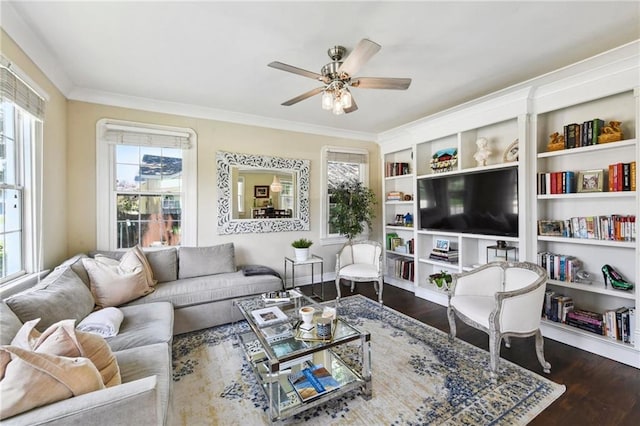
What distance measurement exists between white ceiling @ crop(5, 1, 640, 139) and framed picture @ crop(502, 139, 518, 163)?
645 mm

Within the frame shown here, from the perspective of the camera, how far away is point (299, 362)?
1.98 meters

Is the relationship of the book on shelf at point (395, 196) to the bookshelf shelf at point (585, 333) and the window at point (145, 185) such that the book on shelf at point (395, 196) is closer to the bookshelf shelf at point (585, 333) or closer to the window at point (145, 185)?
the bookshelf shelf at point (585, 333)

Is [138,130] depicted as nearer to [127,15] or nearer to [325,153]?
[127,15]

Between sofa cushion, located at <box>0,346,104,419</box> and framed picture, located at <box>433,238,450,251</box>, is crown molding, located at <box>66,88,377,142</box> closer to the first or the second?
framed picture, located at <box>433,238,450,251</box>

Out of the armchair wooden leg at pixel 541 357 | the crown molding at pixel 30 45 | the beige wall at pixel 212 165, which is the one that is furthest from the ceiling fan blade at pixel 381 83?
the crown molding at pixel 30 45

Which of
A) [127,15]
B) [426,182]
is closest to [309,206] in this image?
[426,182]

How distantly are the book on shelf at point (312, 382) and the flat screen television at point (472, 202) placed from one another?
7.90ft

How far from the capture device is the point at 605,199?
8.35ft

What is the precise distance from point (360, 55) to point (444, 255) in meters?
2.88

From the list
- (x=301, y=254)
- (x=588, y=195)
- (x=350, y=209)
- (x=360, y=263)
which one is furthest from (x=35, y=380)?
(x=588, y=195)

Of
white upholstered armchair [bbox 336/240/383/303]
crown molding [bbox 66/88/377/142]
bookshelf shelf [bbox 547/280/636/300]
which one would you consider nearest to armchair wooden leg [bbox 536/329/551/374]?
bookshelf shelf [bbox 547/280/636/300]

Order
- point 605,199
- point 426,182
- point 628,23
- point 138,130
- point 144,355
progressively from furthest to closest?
point 426,182
point 138,130
point 605,199
point 628,23
point 144,355

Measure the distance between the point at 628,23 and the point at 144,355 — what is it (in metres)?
3.79

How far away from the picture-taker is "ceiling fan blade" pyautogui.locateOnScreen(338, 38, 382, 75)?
1.64 metres
